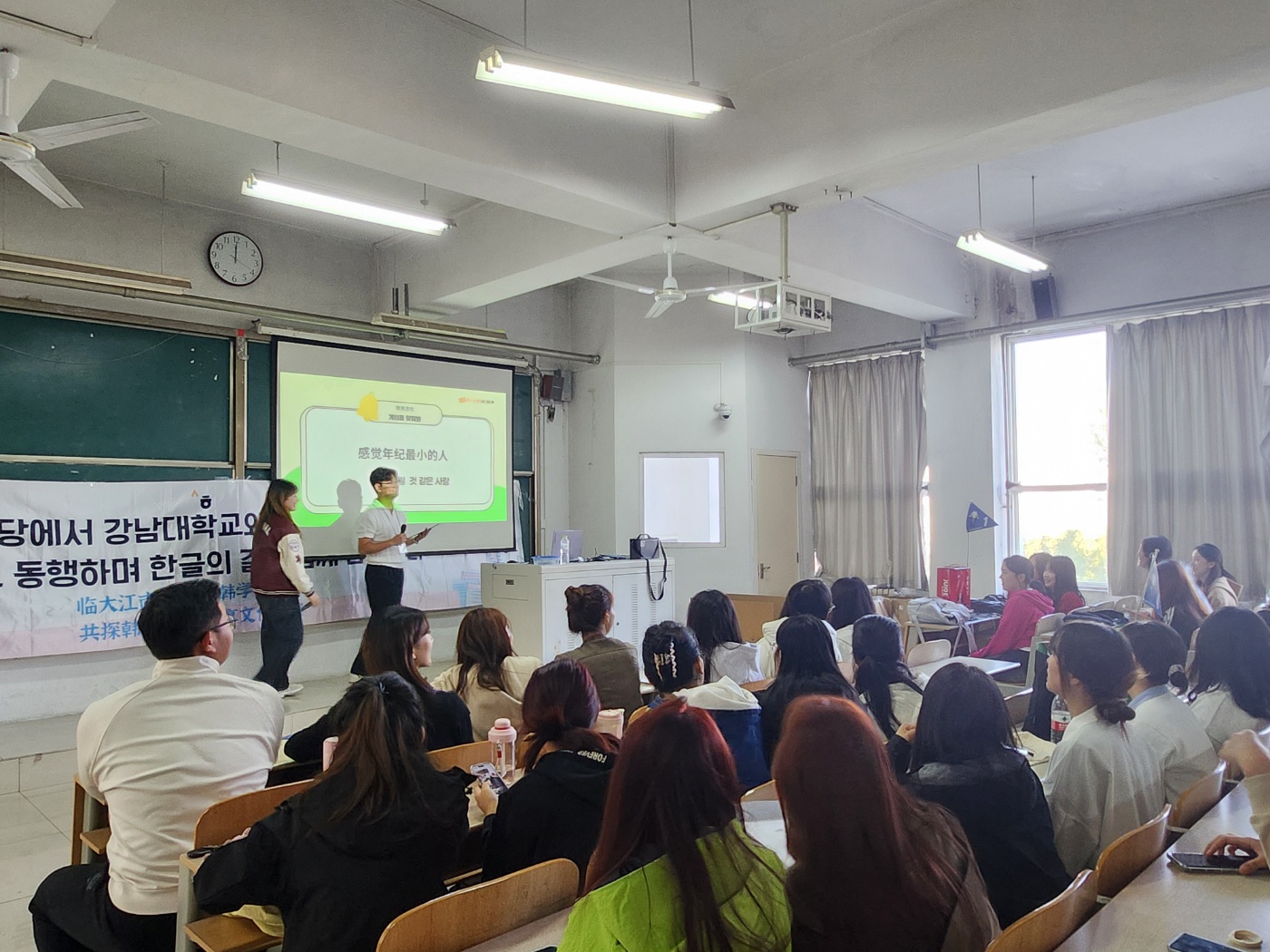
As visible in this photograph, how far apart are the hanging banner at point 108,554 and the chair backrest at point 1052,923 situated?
5.26 m

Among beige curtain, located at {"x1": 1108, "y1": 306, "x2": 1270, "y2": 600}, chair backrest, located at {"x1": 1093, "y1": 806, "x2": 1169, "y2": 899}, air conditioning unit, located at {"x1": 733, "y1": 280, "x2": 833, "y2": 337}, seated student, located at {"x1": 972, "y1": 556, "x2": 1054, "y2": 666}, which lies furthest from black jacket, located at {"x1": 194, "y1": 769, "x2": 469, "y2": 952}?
beige curtain, located at {"x1": 1108, "y1": 306, "x2": 1270, "y2": 600}

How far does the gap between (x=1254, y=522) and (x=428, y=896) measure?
237 inches

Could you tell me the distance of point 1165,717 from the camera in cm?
234

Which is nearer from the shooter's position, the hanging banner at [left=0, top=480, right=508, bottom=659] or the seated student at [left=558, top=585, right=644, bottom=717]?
the seated student at [left=558, top=585, right=644, bottom=717]

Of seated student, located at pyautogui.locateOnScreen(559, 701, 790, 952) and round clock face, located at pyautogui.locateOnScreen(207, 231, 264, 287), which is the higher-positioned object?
round clock face, located at pyautogui.locateOnScreen(207, 231, 264, 287)

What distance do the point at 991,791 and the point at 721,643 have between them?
1.79 meters

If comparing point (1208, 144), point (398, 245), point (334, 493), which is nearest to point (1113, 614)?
point (1208, 144)

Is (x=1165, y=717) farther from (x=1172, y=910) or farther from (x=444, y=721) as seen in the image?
(x=444, y=721)

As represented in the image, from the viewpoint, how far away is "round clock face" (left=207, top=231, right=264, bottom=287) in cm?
580

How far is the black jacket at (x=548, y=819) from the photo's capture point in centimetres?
179

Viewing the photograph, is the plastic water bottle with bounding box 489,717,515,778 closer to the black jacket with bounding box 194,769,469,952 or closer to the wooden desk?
the black jacket with bounding box 194,769,469,952

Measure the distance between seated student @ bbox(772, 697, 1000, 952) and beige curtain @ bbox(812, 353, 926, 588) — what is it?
6.35m

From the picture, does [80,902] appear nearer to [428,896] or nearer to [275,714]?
[275,714]

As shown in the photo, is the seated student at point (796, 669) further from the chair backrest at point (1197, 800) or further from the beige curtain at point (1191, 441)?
the beige curtain at point (1191, 441)
